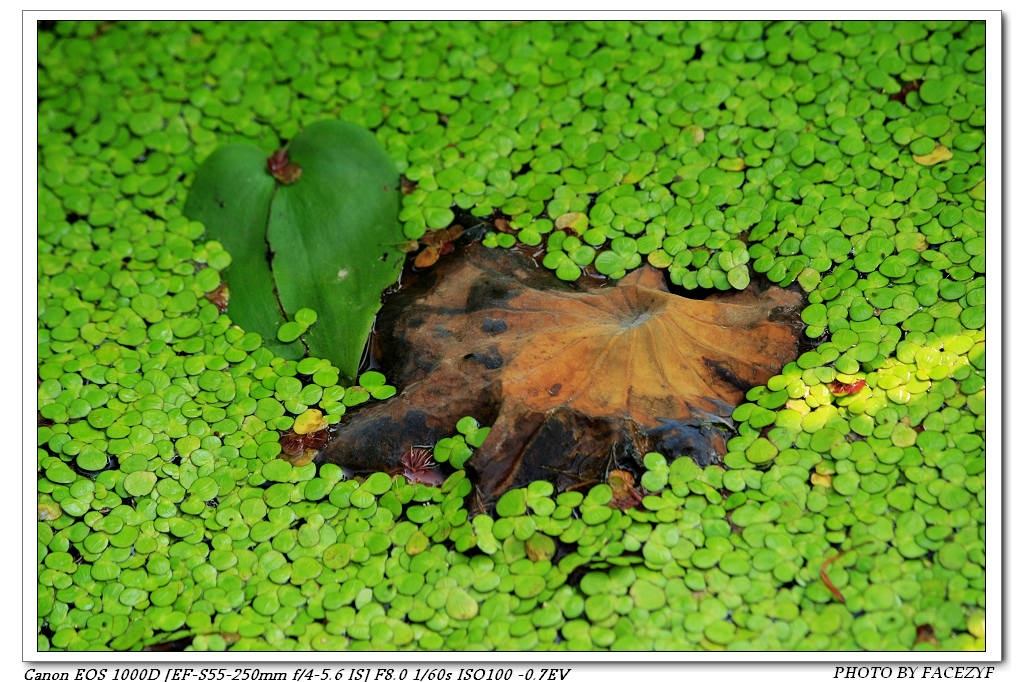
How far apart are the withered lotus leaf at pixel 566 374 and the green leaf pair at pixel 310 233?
0.53 ft

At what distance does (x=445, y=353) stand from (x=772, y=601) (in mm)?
825

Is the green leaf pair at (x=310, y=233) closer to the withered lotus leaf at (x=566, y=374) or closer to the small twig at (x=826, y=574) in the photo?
the withered lotus leaf at (x=566, y=374)

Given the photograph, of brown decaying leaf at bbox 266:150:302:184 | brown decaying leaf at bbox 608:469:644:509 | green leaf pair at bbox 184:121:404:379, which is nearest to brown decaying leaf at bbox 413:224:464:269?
green leaf pair at bbox 184:121:404:379

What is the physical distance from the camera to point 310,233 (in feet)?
7.01

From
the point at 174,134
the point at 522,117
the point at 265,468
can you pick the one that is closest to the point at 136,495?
the point at 265,468

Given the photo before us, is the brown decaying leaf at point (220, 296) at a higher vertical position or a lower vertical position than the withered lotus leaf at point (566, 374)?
higher

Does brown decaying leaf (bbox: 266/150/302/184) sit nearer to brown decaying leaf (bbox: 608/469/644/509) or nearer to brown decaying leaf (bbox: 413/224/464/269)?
brown decaying leaf (bbox: 413/224/464/269)

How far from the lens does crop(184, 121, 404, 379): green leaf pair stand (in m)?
2.04

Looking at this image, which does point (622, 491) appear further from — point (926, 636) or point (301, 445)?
point (301, 445)

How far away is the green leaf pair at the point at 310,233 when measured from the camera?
6.68 ft

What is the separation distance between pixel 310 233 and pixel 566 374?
2.60 feet

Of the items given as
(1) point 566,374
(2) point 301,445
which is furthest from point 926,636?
(2) point 301,445

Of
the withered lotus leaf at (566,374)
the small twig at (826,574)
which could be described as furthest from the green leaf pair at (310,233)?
the small twig at (826,574)

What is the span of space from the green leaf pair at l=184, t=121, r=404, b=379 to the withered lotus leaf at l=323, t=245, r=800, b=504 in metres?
0.16
